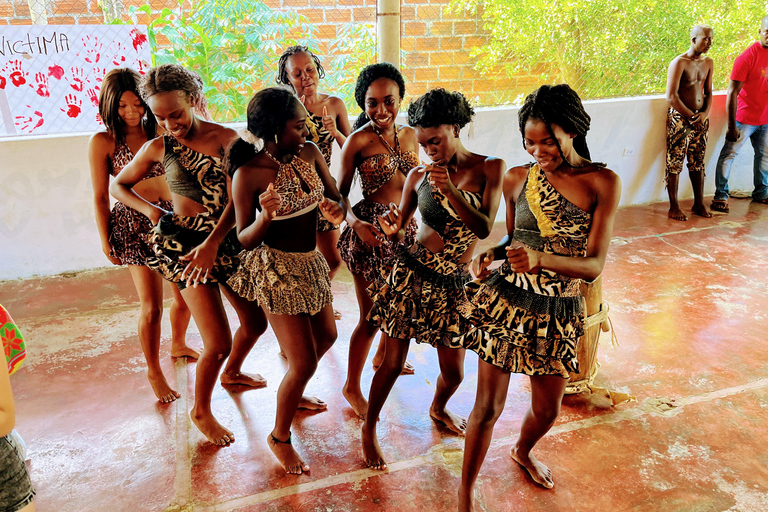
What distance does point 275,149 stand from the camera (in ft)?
7.83

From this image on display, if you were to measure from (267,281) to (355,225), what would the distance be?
20.2 inches

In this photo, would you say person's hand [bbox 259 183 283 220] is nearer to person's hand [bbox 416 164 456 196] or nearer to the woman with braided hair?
person's hand [bbox 416 164 456 196]

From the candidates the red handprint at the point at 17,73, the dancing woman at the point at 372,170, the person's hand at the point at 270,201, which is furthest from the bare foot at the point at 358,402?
the red handprint at the point at 17,73

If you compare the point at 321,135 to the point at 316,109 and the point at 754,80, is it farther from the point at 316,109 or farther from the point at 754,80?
the point at 754,80

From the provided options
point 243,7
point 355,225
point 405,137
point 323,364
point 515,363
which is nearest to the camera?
point 515,363

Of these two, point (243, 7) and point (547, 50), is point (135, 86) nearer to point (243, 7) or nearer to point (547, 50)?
point (243, 7)

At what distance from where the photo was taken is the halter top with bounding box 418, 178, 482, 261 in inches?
92.0

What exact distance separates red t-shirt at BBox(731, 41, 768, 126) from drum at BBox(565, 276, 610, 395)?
14.7ft

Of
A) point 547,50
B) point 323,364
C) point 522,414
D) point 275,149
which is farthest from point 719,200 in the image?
point 275,149

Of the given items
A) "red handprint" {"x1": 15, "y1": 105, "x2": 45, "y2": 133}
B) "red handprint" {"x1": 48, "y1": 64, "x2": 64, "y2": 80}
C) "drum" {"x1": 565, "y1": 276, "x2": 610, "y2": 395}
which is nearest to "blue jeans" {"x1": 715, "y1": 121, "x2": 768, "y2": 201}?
"drum" {"x1": 565, "y1": 276, "x2": 610, "y2": 395}

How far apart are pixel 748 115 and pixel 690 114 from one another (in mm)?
842

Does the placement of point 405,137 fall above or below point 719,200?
above

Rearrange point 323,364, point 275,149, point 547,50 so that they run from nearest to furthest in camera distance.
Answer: point 275,149, point 323,364, point 547,50

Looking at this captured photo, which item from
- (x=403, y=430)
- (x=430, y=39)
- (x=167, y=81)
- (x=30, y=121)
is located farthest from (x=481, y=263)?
(x=30, y=121)
